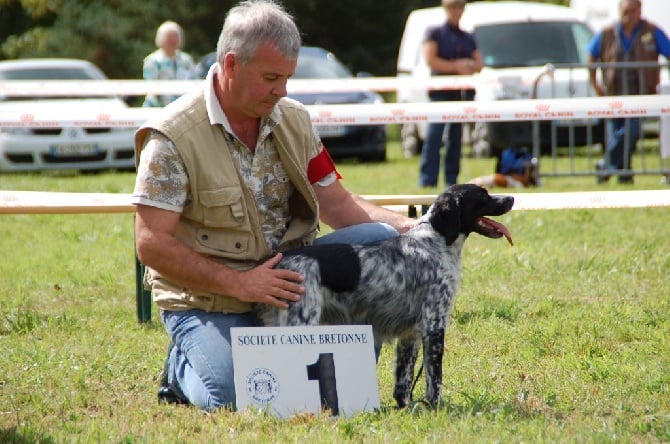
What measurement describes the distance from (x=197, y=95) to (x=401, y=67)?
12.5 metres

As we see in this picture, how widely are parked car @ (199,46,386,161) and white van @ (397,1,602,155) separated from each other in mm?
624

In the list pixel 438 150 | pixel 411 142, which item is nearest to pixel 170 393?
pixel 438 150

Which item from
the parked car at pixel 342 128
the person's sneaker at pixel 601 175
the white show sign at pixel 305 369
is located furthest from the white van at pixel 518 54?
the white show sign at pixel 305 369

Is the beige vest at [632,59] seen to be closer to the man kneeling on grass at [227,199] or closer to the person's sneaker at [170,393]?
the man kneeling on grass at [227,199]

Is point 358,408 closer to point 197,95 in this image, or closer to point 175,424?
point 175,424

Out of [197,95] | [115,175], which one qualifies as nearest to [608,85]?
[115,175]

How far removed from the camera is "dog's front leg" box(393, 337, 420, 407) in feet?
14.3

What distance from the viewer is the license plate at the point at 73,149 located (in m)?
13.9

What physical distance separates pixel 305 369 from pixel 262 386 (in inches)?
6.5

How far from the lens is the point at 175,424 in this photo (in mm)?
3986

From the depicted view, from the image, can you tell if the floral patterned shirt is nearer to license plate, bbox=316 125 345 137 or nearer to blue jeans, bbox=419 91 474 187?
blue jeans, bbox=419 91 474 187

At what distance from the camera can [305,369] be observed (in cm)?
407

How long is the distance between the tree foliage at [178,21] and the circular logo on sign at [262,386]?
23235 millimetres

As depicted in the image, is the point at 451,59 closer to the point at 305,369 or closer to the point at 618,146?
the point at 618,146
